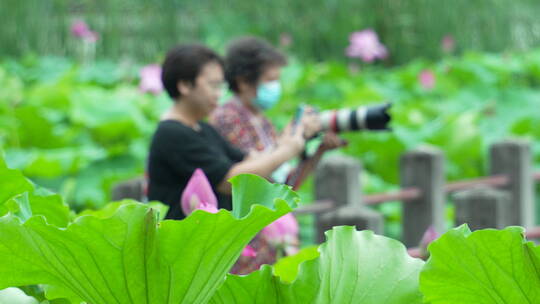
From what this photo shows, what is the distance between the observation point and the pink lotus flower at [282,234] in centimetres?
129

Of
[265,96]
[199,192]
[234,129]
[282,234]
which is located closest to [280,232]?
[282,234]

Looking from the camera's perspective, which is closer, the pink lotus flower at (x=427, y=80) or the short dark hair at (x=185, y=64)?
the short dark hair at (x=185, y=64)

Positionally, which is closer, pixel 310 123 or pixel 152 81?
pixel 310 123

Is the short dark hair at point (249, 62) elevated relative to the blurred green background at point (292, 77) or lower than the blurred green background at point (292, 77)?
elevated

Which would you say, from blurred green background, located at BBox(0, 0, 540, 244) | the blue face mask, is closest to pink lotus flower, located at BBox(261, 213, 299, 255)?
the blue face mask

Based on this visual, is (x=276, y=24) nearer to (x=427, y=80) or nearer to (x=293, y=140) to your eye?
(x=427, y=80)

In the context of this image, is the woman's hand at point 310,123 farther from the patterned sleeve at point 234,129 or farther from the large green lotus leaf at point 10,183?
the large green lotus leaf at point 10,183

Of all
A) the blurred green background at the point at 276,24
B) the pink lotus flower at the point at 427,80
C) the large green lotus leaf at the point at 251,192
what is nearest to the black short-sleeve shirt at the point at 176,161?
the large green lotus leaf at the point at 251,192

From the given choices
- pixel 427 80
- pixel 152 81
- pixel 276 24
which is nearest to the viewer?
pixel 152 81

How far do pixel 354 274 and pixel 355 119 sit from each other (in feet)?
5.35

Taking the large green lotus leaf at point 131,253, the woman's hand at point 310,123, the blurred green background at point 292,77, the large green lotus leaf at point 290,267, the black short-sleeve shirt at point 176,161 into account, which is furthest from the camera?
the blurred green background at point 292,77

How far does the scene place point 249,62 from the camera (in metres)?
2.63

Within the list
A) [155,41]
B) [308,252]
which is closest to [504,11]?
[155,41]

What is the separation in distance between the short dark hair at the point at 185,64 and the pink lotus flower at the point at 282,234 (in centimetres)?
79
